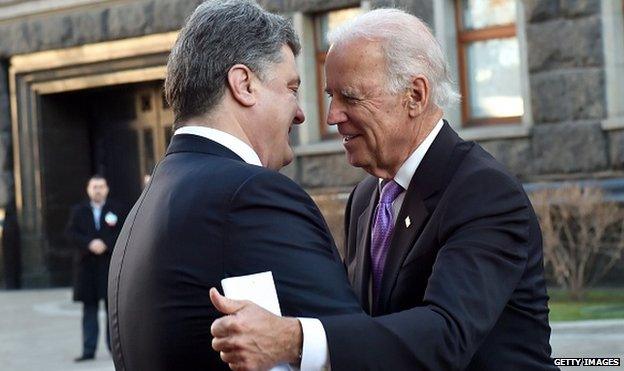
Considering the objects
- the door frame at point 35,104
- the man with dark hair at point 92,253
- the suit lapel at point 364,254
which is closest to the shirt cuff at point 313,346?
the suit lapel at point 364,254

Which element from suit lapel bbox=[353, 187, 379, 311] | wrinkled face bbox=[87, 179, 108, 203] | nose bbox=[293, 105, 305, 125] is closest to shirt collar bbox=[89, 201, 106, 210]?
wrinkled face bbox=[87, 179, 108, 203]

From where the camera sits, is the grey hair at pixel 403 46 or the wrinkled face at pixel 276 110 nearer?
the wrinkled face at pixel 276 110

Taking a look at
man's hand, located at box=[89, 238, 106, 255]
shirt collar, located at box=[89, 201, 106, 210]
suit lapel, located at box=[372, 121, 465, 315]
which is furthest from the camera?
shirt collar, located at box=[89, 201, 106, 210]

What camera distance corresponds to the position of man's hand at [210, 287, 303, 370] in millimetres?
2447

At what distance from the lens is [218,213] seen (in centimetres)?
256

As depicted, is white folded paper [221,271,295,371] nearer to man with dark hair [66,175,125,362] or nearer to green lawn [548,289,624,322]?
green lawn [548,289,624,322]

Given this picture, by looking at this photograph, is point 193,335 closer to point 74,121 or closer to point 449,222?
point 449,222

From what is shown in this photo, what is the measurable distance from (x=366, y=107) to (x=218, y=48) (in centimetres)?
52

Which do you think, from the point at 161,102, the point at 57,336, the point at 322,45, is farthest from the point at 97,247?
the point at 161,102

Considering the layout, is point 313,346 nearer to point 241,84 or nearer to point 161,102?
point 241,84

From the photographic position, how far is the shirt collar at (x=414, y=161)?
10.3ft

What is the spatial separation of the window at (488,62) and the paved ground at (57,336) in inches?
186

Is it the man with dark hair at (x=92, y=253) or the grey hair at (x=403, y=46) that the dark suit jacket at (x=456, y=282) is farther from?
the man with dark hair at (x=92, y=253)

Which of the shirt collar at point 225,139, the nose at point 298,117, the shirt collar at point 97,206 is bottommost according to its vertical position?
the shirt collar at point 97,206
